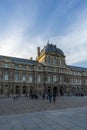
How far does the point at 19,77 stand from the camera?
184 feet

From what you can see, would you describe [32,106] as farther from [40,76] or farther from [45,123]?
[40,76]

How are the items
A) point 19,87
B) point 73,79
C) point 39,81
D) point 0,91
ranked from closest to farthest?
point 0,91, point 19,87, point 39,81, point 73,79

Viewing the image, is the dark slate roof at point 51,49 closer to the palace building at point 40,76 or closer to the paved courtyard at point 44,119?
the palace building at point 40,76

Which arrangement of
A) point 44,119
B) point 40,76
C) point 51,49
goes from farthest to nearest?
point 51,49 < point 40,76 < point 44,119

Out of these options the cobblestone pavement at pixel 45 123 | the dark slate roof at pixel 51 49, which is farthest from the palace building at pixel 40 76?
the cobblestone pavement at pixel 45 123

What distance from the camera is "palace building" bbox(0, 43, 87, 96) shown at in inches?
2092

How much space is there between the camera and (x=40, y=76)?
60875 millimetres

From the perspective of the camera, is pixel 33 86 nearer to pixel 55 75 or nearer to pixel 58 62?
pixel 55 75

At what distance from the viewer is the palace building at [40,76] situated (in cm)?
5313

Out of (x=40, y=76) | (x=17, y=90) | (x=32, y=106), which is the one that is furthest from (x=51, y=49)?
(x=32, y=106)

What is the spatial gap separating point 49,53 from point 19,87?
750 inches

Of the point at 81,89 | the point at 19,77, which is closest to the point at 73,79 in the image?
the point at 81,89

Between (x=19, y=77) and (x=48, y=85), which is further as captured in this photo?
(x=48, y=85)

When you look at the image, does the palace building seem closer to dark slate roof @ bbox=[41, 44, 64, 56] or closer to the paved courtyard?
dark slate roof @ bbox=[41, 44, 64, 56]
